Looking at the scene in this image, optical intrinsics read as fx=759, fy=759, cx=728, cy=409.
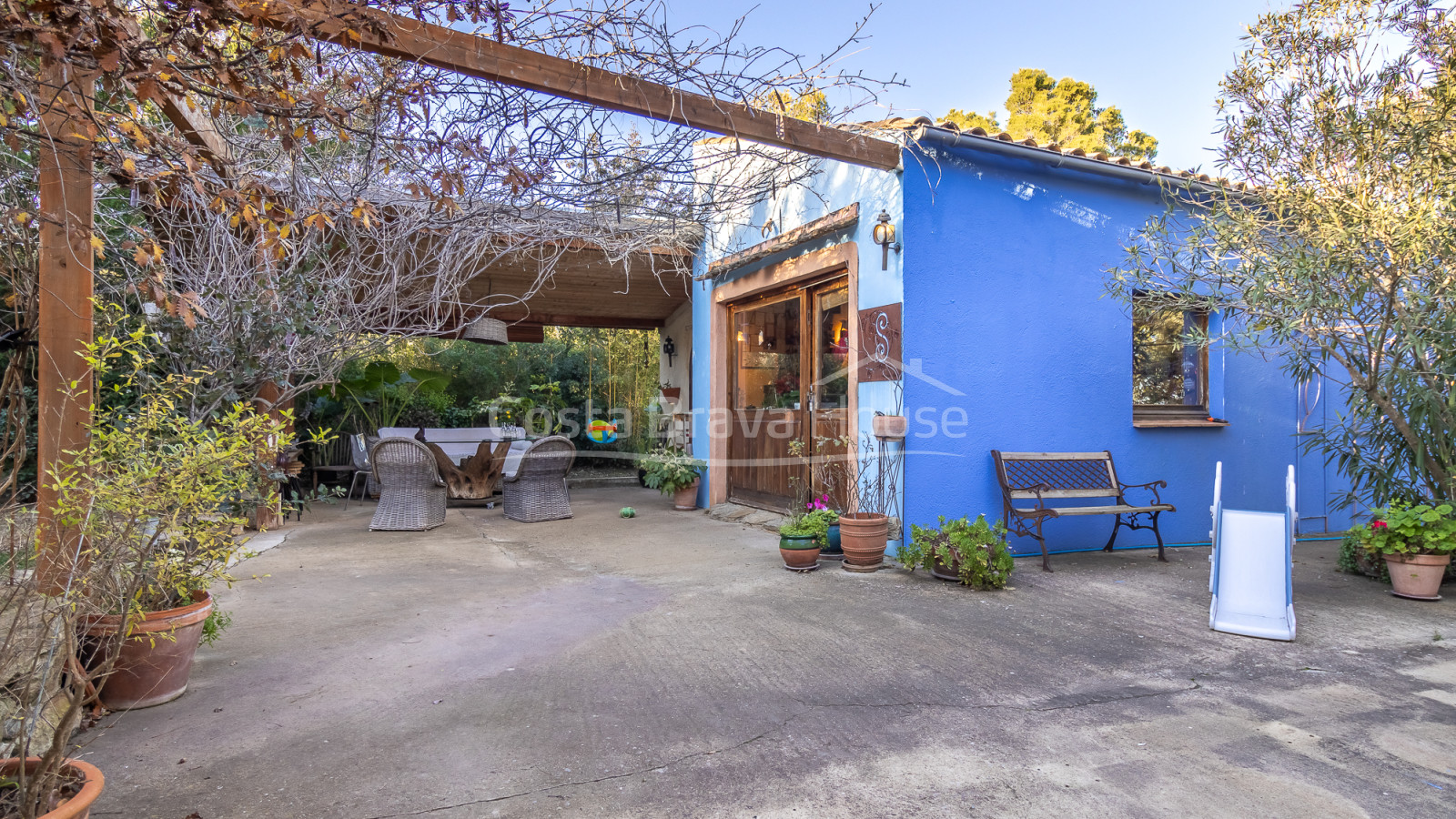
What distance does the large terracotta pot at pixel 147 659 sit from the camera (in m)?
2.68

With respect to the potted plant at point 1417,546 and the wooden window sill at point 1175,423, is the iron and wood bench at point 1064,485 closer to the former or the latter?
the wooden window sill at point 1175,423

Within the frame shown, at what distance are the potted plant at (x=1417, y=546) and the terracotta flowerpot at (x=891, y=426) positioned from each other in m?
2.99

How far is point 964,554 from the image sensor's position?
4.61m

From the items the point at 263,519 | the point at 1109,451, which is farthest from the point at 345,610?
the point at 1109,451

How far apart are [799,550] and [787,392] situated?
232 centimetres

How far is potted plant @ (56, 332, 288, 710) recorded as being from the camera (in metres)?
2.27

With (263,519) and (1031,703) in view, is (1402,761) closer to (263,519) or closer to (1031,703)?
(1031,703)

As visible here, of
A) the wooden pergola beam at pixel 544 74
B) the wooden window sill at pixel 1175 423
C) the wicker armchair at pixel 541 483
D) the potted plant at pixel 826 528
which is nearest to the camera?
the wooden pergola beam at pixel 544 74

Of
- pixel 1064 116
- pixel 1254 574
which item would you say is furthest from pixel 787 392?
pixel 1064 116

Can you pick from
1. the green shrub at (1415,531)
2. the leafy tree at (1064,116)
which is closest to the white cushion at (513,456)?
the green shrub at (1415,531)

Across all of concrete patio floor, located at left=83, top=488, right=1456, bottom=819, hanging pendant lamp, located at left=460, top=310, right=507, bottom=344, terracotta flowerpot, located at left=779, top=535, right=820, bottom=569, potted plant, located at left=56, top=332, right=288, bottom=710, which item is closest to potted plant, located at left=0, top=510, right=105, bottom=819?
potted plant, located at left=56, top=332, right=288, bottom=710

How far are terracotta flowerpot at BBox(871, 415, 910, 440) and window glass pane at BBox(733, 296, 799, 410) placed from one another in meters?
1.58

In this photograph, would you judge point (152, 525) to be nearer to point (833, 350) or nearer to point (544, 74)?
point (544, 74)

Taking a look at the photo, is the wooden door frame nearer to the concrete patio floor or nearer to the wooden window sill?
the concrete patio floor
